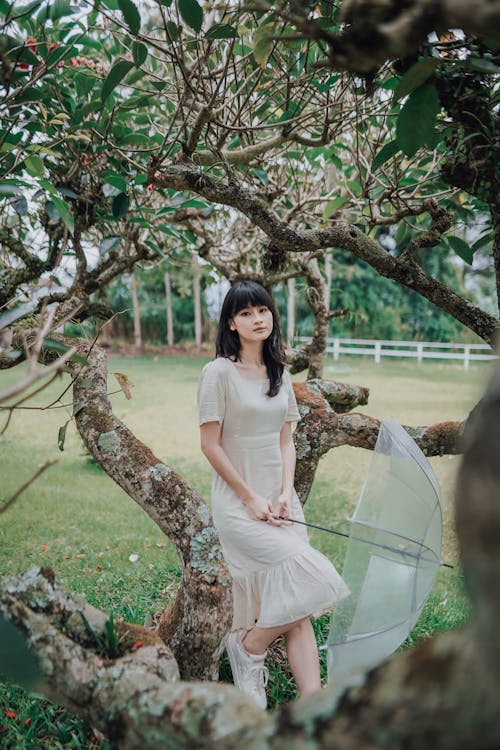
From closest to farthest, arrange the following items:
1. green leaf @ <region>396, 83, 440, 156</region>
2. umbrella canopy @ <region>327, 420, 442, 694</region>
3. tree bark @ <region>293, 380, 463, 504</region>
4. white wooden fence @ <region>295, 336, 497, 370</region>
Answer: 1. green leaf @ <region>396, 83, 440, 156</region>
2. umbrella canopy @ <region>327, 420, 442, 694</region>
3. tree bark @ <region>293, 380, 463, 504</region>
4. white wooden fence @ <region>295, 336, 497, 370</region>

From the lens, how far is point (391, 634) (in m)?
1.74

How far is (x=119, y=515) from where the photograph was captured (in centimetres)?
504

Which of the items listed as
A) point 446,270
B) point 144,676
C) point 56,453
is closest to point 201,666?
point 144,676

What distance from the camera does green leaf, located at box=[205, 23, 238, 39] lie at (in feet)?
5.08

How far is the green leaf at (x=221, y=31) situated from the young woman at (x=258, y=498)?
2.82ft

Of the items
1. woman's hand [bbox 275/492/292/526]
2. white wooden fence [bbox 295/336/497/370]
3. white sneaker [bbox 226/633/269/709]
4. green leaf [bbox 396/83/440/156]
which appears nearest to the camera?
green leaf [bbox 396/83/440/156]

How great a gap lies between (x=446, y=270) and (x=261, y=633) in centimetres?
2014

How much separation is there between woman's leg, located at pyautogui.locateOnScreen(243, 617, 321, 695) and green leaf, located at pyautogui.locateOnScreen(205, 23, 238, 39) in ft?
5.66

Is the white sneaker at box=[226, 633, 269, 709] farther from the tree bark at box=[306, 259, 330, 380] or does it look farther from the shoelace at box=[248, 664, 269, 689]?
the tree bark at box=[306, 259, 330, 380]

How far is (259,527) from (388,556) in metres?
0.44

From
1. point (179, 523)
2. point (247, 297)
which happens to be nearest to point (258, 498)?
point (179, 523)

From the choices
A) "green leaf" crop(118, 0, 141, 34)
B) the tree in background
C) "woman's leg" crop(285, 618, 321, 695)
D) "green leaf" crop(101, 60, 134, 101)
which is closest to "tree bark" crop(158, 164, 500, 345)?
the tree in background

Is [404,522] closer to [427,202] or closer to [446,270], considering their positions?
[427,202]

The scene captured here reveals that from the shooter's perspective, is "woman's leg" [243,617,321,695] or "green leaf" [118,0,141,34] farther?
"woman's leg" [243,617,321,695]
